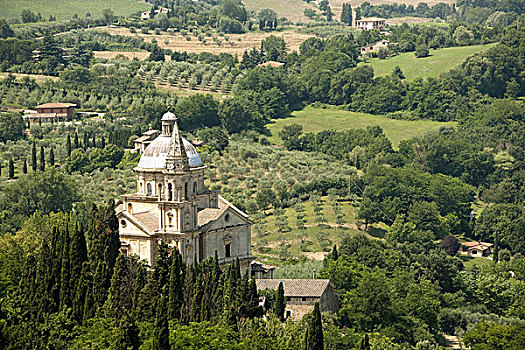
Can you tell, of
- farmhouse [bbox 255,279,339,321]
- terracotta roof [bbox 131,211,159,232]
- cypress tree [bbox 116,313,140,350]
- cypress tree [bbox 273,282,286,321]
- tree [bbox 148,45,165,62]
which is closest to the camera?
cypress tree [bbox 116,313,140,350]

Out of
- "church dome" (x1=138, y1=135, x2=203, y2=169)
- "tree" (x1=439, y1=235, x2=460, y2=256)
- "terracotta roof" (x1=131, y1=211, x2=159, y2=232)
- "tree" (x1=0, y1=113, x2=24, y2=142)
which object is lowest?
"tree" (x1=439, y1=235, x2=460, y2=256)

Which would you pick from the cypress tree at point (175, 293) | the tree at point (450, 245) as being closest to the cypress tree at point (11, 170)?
the tree at point (450, 245)

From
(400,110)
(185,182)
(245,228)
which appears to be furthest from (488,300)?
(400,110)

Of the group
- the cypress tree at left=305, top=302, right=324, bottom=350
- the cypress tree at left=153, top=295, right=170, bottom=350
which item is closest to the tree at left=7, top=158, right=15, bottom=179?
the cypress tree at left=305, top=302, right=324, bottom=350

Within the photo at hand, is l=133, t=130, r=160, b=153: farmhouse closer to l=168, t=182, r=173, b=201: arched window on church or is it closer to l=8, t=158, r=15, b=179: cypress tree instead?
l=8, t=158, r=15, b=179: cypress tree

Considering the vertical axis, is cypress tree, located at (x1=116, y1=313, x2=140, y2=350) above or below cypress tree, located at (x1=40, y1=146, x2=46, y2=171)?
above

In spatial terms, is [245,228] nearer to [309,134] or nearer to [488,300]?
[488,300]
